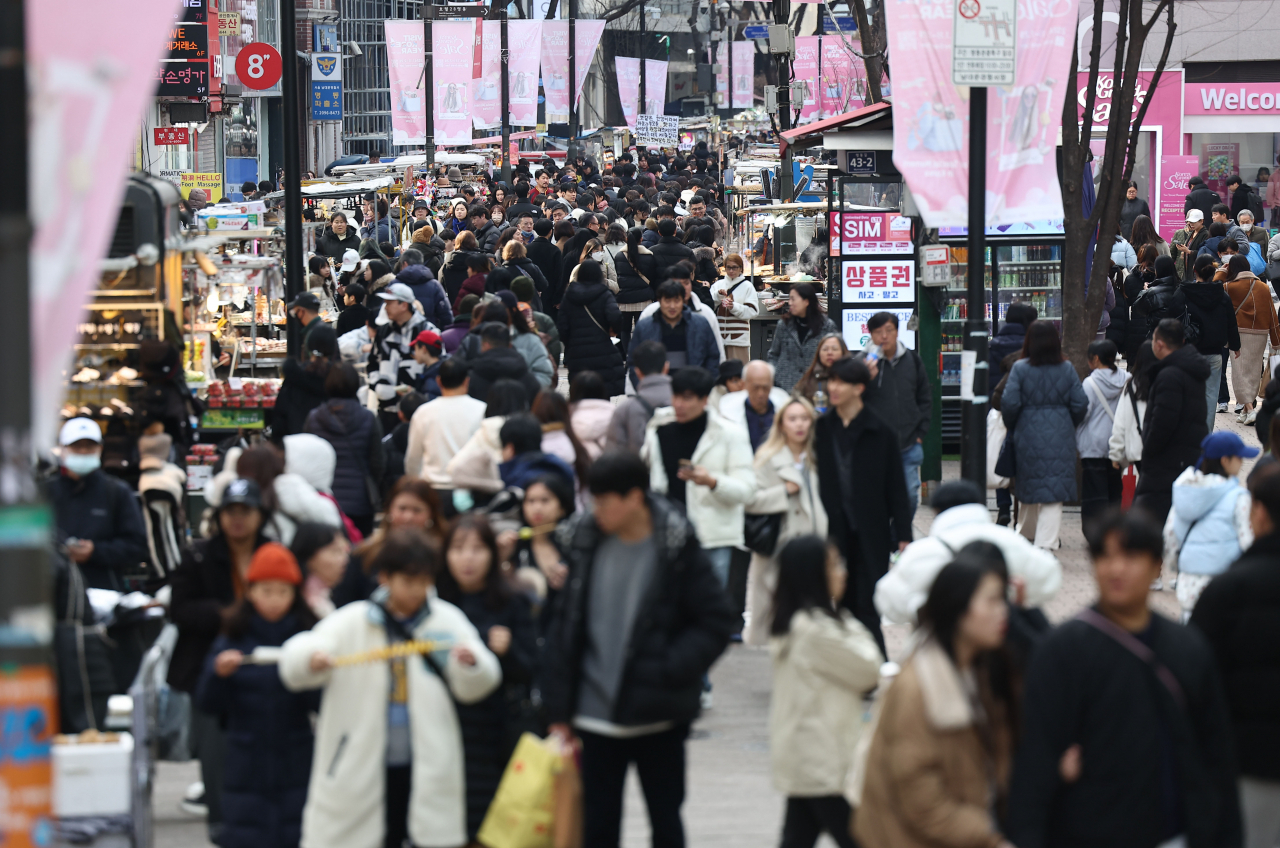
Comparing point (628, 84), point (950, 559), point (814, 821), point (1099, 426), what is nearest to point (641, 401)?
point (950, 559)

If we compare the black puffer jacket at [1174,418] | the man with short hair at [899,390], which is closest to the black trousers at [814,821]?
the man with short hair at [899,390]

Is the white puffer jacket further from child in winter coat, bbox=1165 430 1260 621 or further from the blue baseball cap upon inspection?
the blue baseball cap

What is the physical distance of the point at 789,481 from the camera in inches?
339

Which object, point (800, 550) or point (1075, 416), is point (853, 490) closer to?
point (800, 550)

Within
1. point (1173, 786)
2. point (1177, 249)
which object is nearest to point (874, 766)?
point (1173, 786)

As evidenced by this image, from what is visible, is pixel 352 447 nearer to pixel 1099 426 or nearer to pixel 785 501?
pixel 785 501

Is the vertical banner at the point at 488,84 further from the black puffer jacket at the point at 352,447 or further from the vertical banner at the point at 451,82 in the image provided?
the black puffer jacket at the point at 352,447

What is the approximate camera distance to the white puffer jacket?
5.97 m

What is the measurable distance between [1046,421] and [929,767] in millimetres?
7466

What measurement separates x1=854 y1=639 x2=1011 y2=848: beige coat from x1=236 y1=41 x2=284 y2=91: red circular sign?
1435cm

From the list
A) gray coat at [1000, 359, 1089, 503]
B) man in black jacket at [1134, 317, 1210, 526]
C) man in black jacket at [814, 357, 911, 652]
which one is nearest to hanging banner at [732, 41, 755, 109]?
gray coat at [1000, 359, 1089, 503]

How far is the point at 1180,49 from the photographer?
31.7m

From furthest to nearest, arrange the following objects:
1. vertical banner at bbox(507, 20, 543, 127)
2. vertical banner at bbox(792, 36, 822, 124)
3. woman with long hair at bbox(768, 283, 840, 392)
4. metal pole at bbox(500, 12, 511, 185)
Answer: vertical banner at bbox(792, 36, 822, 124) < vertical banner at bbox(507, 20, 543, 127) < metal pole at bbox(500, 12, 511, 185) < woman with long hair at bbox(768, 283, 840, 392)

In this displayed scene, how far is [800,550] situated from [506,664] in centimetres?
104
